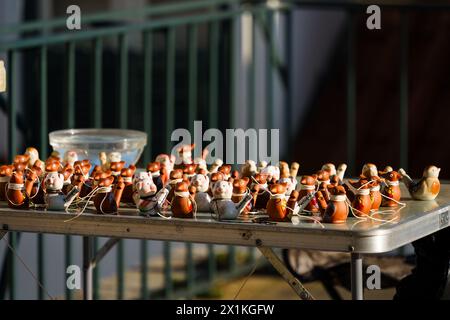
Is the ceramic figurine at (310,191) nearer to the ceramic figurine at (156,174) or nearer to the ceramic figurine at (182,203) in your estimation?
the ceramic figurine at (182,203)

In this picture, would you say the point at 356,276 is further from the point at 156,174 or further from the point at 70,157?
the point at 70,157

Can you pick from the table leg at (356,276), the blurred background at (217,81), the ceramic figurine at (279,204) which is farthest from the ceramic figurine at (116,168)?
the blurred background at (217,81)

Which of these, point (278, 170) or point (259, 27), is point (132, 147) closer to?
point (278, 170)

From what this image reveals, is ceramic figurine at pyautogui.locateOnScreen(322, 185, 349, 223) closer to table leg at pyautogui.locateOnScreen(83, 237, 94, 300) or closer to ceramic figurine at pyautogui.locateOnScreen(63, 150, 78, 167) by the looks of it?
ceramic figurine at pyautogui.locateOnScreen(63, 150, 78, 167)

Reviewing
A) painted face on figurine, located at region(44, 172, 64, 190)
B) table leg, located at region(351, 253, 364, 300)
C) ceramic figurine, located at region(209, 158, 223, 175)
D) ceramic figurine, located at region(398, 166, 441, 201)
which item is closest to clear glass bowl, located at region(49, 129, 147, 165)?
ceramic figurine, located at region(209, 158, 223, 175)

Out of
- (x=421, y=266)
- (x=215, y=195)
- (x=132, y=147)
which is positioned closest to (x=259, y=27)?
(x=132, y=147)

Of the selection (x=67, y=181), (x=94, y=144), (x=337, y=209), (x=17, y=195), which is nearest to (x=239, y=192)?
(x=337, y=209)
